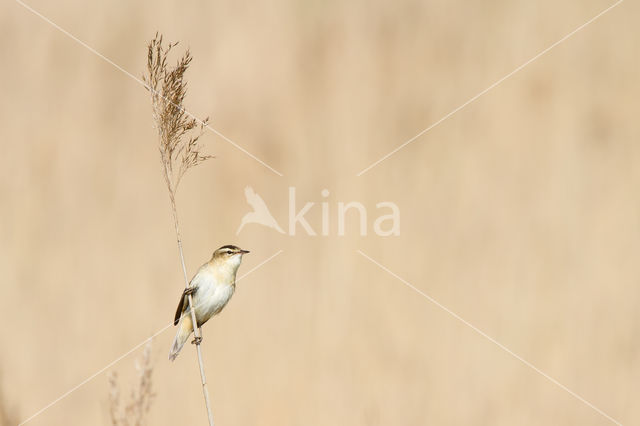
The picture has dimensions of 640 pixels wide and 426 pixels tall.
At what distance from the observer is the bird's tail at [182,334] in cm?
154

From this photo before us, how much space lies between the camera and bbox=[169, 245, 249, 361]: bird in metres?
1.53

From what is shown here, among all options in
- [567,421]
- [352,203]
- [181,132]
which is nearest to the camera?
[181,132]

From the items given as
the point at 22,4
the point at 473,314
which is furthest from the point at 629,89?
the point at 22,4

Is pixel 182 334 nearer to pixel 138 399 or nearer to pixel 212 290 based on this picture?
pixel 212 290

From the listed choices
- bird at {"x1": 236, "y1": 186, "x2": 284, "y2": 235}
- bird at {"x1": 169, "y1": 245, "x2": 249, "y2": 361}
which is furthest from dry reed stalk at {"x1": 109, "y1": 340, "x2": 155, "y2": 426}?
bird at {"x1": 236, "y1": 186, "x2": 284, "y2": 235}

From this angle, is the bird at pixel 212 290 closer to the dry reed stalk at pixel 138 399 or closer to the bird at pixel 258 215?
the dry reed stalk at pixel 138 399

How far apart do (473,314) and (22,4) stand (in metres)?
2.22

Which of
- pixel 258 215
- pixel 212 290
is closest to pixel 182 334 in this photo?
pixel 212 290

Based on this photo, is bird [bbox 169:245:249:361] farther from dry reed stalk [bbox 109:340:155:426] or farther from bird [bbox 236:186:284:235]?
bird [bbox 236:186:284:235]

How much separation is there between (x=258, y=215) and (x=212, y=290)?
2.65ft

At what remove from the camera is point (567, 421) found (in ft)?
6.99

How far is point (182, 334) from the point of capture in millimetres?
1577

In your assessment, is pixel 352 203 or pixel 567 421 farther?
pixel 352 203

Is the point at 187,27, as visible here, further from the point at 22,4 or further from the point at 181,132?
the point at 181,132
